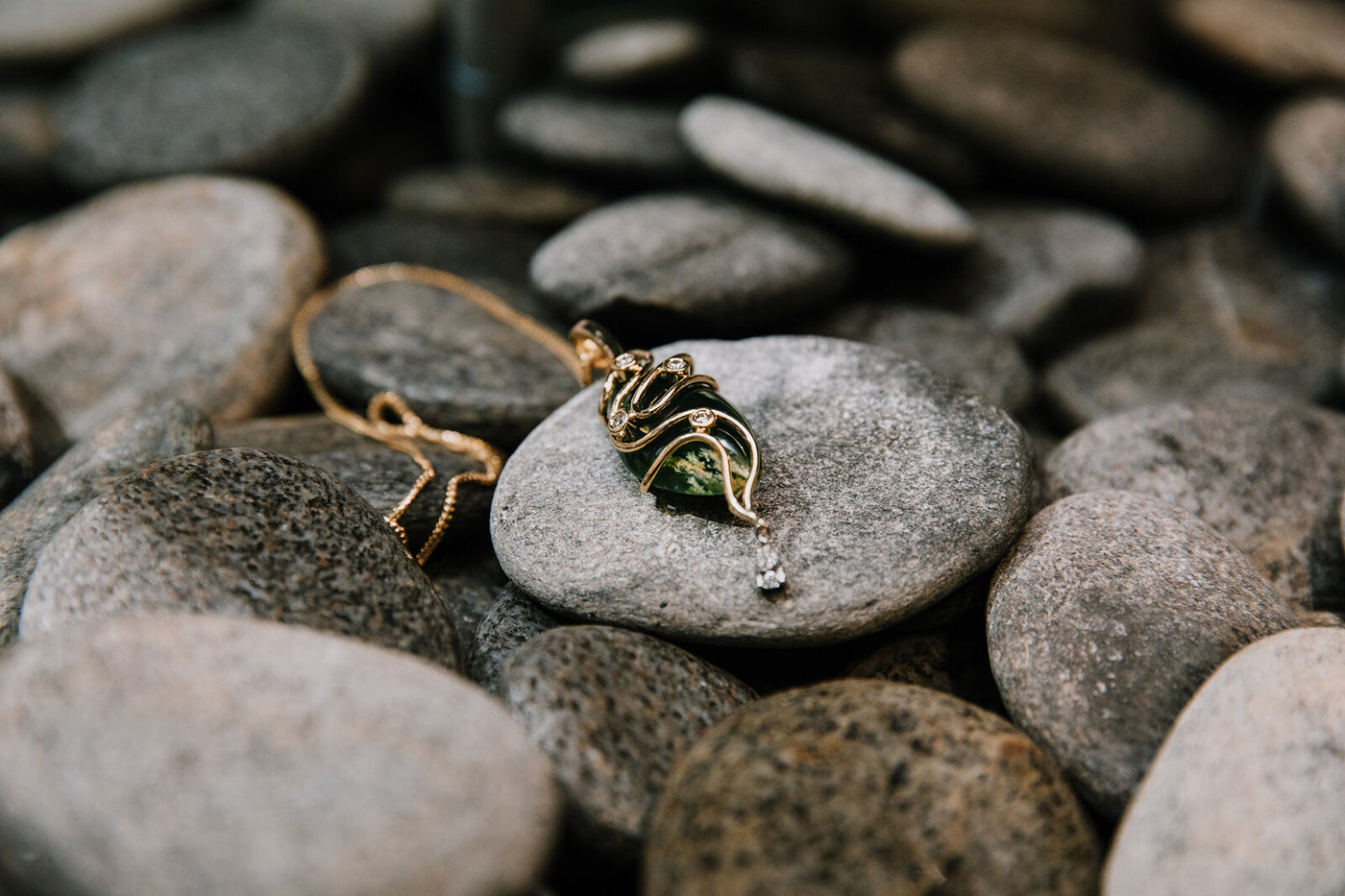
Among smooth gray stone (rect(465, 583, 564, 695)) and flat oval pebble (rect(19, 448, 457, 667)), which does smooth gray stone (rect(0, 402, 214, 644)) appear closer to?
flat oval pebble (rect(19, 448, 457, 667))

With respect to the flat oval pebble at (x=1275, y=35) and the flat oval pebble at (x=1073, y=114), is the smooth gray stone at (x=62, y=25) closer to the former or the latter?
the flat oval pebble at (x=1073, y=114)

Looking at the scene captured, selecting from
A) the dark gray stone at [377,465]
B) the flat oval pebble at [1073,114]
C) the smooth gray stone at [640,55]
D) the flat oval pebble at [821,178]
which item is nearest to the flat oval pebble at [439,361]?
the dark gray stone at [377,465]

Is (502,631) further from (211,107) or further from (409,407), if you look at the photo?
(211,107)

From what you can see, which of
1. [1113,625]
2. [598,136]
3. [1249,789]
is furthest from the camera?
[598,136]

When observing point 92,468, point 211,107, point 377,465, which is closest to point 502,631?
point 377,465

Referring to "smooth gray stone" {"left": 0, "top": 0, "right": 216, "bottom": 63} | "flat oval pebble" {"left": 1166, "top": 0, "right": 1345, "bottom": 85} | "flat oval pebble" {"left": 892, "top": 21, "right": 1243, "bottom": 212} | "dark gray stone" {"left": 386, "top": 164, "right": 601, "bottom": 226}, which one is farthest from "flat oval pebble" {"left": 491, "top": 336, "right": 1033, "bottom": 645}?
"smooth gray stone" {"left": 0, "top": 0, "right": 216, "bottom": 63}

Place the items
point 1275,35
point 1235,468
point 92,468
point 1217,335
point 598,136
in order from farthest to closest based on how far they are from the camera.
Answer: point 1275,35 → point 598,136 → point 1217,335 → point 1235,468 → point 92,468
